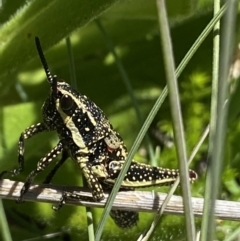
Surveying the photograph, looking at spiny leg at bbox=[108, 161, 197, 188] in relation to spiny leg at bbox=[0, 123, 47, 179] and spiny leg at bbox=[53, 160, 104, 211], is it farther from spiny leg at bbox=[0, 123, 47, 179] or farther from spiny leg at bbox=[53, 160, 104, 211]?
spiny leg at bbox=[0, 123, 47, 179]

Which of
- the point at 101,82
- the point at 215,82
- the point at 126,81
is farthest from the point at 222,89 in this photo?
the point at 101,82

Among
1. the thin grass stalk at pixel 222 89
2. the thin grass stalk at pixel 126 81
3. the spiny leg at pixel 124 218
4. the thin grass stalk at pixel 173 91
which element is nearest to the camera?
the thin grass stalk at pixel 222 89

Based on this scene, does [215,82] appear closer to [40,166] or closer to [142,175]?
[142,175]


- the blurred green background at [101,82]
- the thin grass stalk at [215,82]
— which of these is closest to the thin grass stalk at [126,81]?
the blurred green background at [101,82]

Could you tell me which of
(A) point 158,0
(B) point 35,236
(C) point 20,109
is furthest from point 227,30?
(B) point 35,236

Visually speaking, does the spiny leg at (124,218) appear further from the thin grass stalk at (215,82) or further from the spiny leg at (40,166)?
the thin grass stalk at (215,82)

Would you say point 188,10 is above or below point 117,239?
above

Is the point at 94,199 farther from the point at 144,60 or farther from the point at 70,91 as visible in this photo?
the point at 144,60

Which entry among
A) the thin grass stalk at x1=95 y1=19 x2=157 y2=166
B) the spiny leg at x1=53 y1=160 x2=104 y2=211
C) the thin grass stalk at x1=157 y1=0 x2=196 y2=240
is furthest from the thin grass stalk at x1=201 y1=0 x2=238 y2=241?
the thin grass stalk at x1=95 y1=19 x2=157 y2=166
